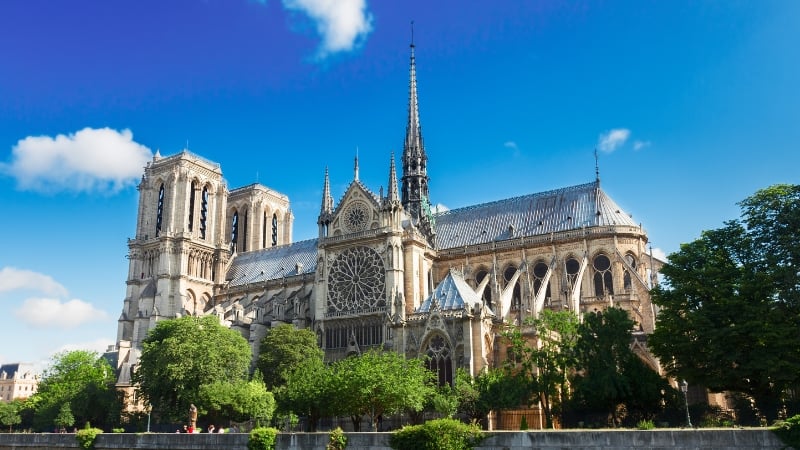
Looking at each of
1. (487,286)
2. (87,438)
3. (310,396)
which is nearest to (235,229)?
(487,286)

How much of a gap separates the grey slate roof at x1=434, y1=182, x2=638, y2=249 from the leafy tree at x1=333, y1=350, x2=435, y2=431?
25489 mm

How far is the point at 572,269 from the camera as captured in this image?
58.8 metres

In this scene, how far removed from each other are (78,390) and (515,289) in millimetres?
37904

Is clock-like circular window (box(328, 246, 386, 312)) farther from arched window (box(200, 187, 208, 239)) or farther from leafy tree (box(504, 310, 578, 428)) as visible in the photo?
arched window (box(200, 187, 208, 239))

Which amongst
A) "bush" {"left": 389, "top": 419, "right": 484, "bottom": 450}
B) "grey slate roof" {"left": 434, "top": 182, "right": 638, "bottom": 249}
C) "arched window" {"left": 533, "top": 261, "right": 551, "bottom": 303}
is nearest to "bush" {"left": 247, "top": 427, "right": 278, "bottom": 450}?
"bush" {"left": 389, "top": 419, "right": 484, "bottom": 450}

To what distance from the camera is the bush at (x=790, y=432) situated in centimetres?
2197

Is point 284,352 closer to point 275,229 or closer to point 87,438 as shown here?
point 87,438

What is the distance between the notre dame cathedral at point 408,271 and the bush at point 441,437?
16.3 m

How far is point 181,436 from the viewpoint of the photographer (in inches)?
1398

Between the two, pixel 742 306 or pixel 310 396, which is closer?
pixel 742 306

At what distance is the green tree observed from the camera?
57.6 metres

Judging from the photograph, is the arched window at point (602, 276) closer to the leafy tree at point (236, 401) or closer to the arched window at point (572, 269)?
the arched window at point (572, 269)

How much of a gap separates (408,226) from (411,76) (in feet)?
79.1

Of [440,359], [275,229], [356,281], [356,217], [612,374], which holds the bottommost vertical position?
[612,374]
